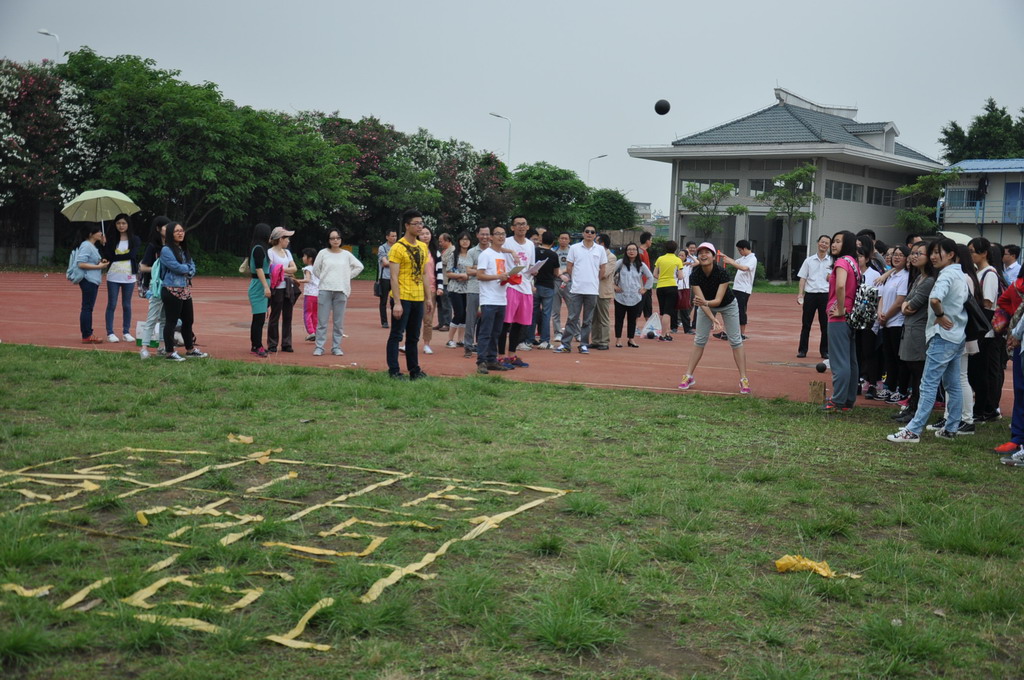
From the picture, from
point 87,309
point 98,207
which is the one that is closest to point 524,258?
point 87,309

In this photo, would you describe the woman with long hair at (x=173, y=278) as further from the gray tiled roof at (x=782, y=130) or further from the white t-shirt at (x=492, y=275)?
the gray tiled roof at (x=782, y=130)

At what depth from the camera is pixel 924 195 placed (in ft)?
176

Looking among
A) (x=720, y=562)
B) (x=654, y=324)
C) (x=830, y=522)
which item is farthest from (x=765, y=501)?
(x=654, y=324)

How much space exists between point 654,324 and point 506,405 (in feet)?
27.5

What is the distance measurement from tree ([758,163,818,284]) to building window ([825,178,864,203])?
2071 millimetres

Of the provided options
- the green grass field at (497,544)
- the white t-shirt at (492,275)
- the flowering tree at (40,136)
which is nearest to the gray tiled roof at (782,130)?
the flowering tree at (40,136)

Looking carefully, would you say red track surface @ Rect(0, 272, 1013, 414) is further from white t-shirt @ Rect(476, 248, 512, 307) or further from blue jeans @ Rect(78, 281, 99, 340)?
white t-shirt @ Rect(476, 248, 512, 307)

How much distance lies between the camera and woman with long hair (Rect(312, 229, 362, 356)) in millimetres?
12836

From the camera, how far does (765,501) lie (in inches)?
235

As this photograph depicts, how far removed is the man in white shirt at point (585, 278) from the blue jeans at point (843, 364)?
4916 mm

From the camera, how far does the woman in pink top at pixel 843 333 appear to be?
9.58m

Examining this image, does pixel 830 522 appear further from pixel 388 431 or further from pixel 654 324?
pixel 654 324

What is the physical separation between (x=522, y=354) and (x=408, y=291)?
12.5ft

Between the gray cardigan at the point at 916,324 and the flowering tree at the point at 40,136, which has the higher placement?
the flowering tree at the point at 40,136
